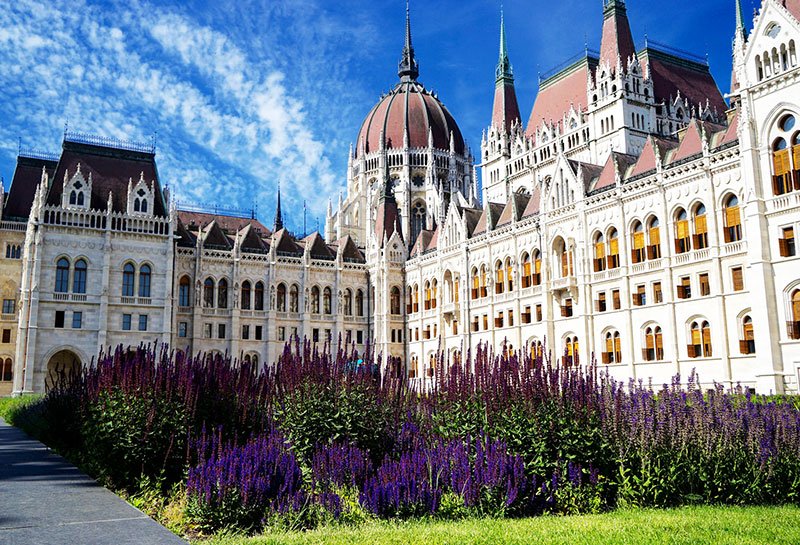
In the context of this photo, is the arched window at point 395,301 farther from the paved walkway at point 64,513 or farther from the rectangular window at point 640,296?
the paved walkway at point 64,513

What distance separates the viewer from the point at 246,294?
60.1 m

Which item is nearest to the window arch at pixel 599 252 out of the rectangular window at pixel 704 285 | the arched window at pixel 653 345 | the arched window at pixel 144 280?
the arched window at pixel 653 345

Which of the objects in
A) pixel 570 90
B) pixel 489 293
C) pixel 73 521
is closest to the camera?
pixel 73 521

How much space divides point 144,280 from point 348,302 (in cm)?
1888

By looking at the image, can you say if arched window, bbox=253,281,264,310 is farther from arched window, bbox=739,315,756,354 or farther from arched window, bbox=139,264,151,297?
arched window, bbox=739,315,756,354

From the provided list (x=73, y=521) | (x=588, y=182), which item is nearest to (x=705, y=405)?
(x=73, y=521)

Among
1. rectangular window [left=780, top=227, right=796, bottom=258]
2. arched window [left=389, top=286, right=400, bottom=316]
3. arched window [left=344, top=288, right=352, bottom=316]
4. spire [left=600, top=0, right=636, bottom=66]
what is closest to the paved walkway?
rectangular window [left=780, top=227, right=796, bottom=258]

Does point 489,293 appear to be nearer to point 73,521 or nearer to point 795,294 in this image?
point 795,294

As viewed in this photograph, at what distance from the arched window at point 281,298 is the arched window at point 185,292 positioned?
302 inches

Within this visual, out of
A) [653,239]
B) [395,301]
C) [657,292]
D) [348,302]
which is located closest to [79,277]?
[348,302]

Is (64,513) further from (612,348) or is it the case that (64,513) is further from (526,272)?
(526,272)

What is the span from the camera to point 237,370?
56.7 ft

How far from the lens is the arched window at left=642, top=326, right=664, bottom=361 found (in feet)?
129

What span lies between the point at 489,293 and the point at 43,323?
107 ft
